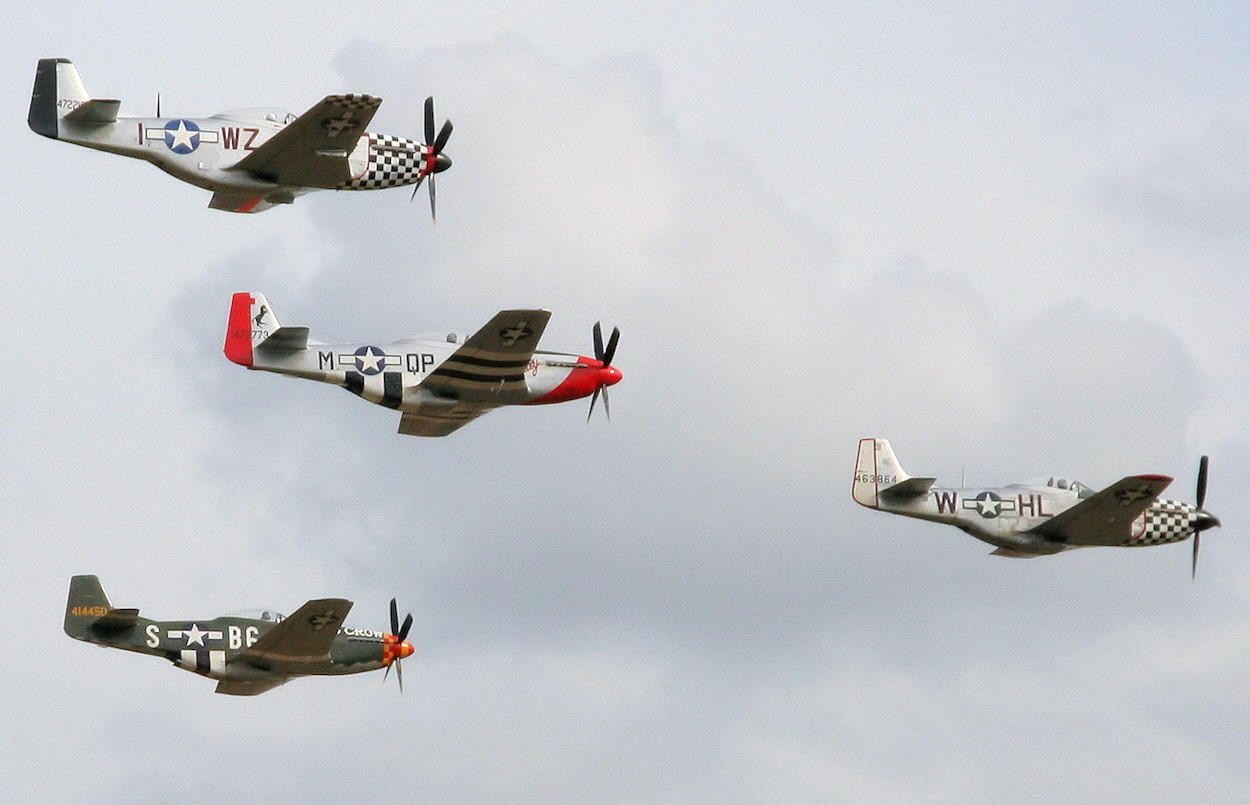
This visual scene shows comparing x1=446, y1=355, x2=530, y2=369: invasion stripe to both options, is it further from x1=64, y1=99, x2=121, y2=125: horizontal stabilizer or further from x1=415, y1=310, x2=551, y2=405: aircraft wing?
x1=64, y1=99, x2=121, y2=125: horizontal stabilizer

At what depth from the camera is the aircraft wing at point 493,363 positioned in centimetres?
5688

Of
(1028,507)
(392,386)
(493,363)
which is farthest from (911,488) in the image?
(392,386)

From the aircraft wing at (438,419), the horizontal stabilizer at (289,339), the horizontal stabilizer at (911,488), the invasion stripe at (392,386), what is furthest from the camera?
the horizontal stabilizer at (911,488)

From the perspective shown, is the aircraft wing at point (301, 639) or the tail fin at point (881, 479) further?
the tail fin at point (881, 479)

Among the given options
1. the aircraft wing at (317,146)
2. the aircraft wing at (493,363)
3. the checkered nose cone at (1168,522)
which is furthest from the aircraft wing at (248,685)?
the checkered nose cone at (1168,522)

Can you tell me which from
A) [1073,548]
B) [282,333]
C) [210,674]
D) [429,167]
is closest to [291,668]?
[210,674]

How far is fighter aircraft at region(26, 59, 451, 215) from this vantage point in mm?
57469

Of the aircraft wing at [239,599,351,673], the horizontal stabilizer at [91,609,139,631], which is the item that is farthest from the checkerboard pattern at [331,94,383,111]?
the horizontal stabilizer at [91,609,139,631]

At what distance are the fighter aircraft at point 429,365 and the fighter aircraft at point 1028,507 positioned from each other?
825cm

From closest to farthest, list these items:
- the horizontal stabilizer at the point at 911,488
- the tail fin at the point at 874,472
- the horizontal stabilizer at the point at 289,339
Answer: the horizontal stabilizer at the point at 289,339, the horizontal stabilizer at the point at 911,488, the tail fin at the point at 874,472

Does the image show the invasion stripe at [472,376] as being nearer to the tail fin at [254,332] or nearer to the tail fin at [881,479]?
the tail fin at [254,332]

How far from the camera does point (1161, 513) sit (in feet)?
210

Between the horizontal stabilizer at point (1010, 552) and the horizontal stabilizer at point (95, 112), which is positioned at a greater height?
the horizontal stabilizer at point (95, 112)

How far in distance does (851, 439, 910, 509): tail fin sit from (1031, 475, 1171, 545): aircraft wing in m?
4.31
